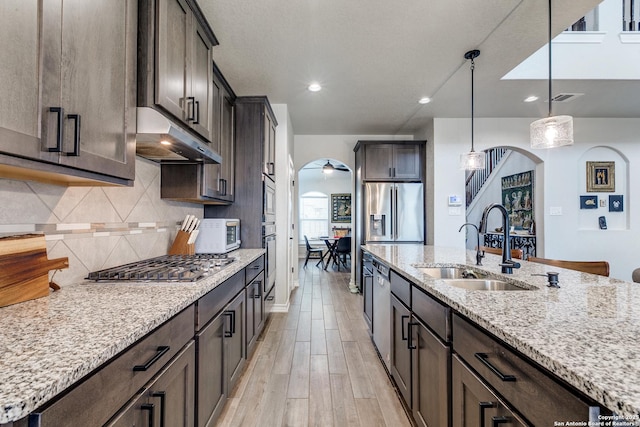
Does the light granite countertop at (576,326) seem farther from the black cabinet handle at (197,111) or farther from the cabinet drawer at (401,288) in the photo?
the black cabinet handle at (197,111)

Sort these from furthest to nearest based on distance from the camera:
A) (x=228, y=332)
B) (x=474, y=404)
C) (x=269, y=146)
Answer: (x=269, y=146)
(x=228, y=332)
(x=474, y=404)

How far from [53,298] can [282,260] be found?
2.78m

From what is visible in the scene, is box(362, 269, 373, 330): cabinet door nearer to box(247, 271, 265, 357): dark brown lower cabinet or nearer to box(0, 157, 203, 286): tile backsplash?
box(247, 271, 265, 357): dark brown lower cabinet

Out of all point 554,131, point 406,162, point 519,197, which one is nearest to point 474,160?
point 554,131

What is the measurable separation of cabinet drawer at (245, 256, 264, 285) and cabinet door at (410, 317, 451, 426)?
4.25 ft

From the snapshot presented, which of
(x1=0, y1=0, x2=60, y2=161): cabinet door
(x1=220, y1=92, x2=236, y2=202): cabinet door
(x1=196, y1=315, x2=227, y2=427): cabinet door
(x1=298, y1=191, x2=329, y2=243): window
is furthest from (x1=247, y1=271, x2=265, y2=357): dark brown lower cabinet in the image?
(x1=298, y1=191, x2=329, y2=243): window

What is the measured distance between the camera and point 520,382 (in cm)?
79

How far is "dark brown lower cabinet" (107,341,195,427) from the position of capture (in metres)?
0.87

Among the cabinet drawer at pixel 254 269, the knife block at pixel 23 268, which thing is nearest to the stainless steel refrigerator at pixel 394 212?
the cabinet drawer at pixel 254 269

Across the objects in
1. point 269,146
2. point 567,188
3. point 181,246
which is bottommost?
point 181,246

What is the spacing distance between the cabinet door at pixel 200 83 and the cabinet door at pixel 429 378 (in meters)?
1.79

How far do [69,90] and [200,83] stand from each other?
1.15 m

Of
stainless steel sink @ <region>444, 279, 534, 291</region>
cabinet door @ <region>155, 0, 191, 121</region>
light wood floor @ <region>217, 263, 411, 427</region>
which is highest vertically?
cabinet door @ <region>155, 0, 191, 121</region>

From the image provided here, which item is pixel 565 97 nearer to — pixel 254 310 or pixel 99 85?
pixel 254 310
